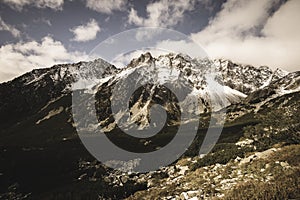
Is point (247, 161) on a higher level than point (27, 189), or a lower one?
higher

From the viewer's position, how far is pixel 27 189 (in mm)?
97688

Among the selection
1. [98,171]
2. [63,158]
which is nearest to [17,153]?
[63,158]

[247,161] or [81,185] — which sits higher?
[247,161]

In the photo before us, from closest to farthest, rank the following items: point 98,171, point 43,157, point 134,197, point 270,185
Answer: point 270,185, point 134,197, point 98,171, point 43,157

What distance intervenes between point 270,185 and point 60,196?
194 feet

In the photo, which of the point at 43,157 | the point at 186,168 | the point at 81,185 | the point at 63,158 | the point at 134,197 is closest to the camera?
the point at 134,197

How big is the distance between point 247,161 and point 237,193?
58.1 feet

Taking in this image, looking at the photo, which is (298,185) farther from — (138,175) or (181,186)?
(138,175)

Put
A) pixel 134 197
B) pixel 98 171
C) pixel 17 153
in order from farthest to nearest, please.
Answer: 1. pixel 17 153
2. pixel 98 171
3. pixel 134 197

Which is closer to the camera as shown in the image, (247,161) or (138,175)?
(247,161)

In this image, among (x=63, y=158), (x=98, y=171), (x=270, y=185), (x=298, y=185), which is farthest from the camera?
(x=63, y=158)

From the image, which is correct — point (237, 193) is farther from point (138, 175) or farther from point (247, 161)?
point (138, 175)

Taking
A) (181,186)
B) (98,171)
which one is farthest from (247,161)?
(98,171)

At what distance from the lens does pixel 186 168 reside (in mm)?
67812
